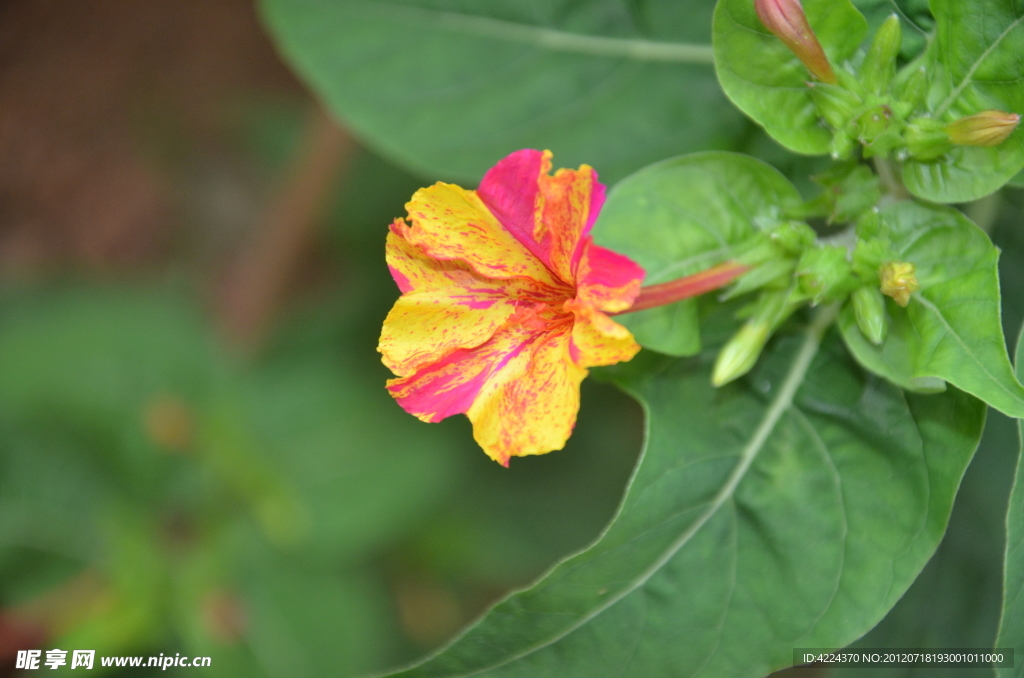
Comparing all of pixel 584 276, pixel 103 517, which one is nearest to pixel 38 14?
pixel 103 517

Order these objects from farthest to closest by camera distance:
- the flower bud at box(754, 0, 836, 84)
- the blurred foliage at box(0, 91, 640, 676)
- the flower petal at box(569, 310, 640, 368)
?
the blurred foliage at box(0, 91, 640, 676) → the flower bud at box(754, 0, 836, 84) → the flower petal at box(569, 310, 640, 368)

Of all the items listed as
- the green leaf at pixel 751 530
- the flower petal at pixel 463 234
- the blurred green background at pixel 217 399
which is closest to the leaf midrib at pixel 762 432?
the green leaf at pixel 751 530

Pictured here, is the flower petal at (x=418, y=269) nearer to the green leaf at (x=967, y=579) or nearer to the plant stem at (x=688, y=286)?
the plant stem at (x=688, y=286)

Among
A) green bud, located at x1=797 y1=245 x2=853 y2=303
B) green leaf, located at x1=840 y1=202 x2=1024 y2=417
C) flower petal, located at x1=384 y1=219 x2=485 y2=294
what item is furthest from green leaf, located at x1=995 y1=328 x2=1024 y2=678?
flower petal, located at x1=384 y1=219 x2=485 y2=294

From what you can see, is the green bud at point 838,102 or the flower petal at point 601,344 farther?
the green bud at point 838,102

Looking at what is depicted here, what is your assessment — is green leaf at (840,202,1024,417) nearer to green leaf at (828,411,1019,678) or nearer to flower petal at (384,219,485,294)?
green leaf at (828,411,1019,678)

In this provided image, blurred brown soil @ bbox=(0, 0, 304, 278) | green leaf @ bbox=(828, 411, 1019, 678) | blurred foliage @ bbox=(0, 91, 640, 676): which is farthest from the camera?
blurred brown soil @ bbox=(0, 0, 304, 278)

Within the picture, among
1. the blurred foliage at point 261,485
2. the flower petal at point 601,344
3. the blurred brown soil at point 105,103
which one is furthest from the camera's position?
the blurred brown soil at point 105,103

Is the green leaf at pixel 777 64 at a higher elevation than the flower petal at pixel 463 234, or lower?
higher
